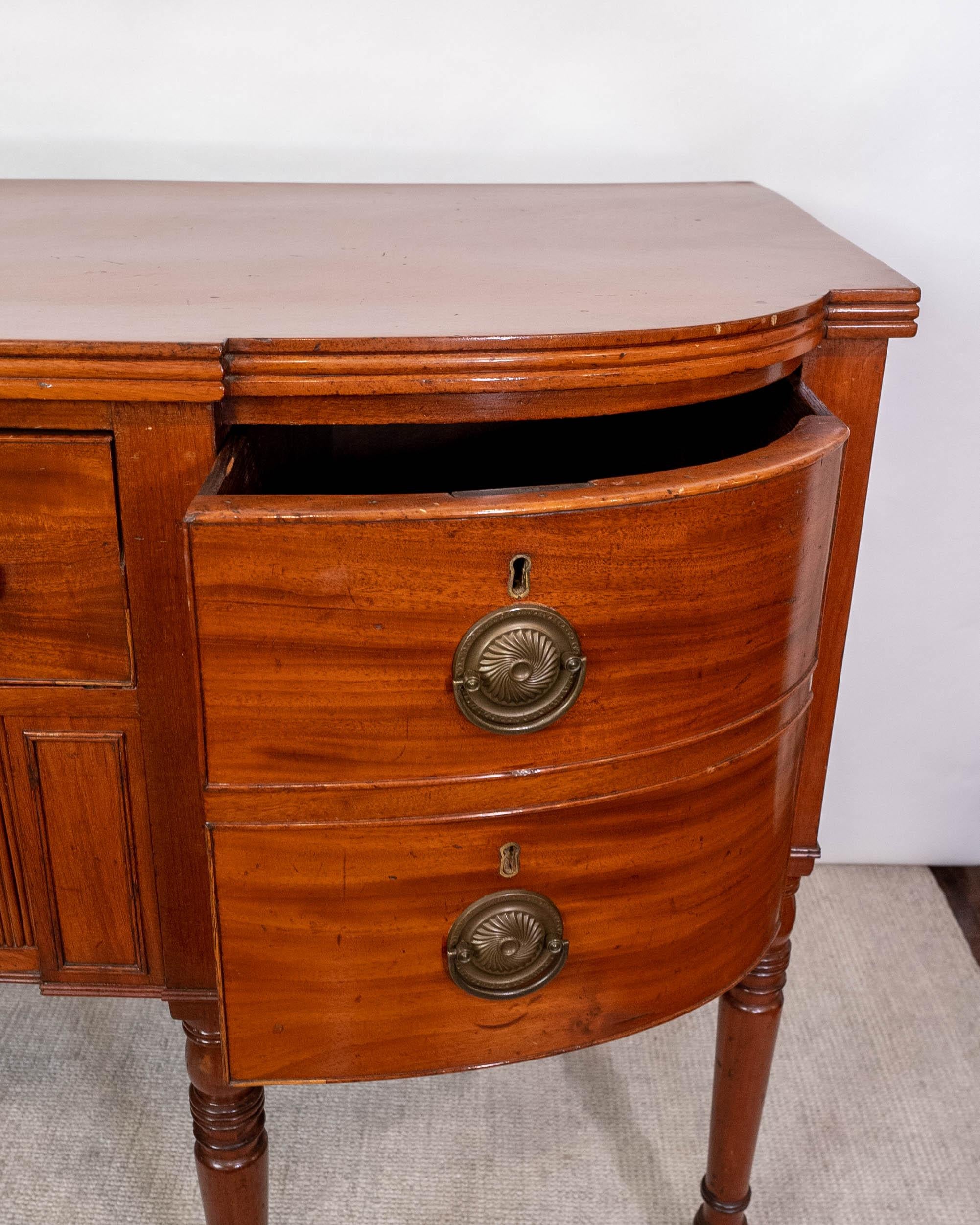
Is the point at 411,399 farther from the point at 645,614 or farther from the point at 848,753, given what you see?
the point at 848,753

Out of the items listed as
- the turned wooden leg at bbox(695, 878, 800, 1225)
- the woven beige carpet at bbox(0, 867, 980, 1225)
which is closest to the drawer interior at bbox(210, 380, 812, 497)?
the turned wooden leg at bbox(695, 878, 800, 1225)

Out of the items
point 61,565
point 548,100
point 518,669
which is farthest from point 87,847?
point 548,100

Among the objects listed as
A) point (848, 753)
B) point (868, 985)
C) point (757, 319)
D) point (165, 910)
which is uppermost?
point (757, 319)

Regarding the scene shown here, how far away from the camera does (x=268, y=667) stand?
1.71 feet

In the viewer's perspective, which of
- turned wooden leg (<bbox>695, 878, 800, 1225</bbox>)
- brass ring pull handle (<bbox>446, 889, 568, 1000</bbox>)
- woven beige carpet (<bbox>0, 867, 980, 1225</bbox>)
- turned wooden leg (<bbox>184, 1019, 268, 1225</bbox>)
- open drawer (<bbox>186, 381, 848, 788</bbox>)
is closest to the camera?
open drawer (<bbox>186, 381, 848, 788</bbox>)

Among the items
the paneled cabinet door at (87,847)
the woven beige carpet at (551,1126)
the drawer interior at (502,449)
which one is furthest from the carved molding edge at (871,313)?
the woven beige carpet at (551,1126)

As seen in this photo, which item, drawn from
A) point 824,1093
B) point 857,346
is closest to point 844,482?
point 857,346

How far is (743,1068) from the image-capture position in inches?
33.6

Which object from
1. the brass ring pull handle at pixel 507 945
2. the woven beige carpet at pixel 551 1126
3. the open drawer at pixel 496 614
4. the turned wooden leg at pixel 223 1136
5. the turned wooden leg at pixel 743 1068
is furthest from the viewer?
the woven beige carpet at pixel 551 1126

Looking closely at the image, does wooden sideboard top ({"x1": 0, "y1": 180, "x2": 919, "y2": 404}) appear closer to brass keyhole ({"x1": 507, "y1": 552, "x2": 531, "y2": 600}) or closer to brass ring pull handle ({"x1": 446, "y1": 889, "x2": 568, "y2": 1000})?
brass keyhole ({"x1": 507, "y1": 552, "x2": 531, "y2": 600})

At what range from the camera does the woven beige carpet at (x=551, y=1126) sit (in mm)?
965

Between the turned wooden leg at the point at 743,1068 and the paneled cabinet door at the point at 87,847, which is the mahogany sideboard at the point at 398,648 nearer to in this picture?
the paneled cabinet door at the point at 87,847

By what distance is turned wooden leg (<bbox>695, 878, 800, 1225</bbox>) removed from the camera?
0.83m

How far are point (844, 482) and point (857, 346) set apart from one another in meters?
0.08
